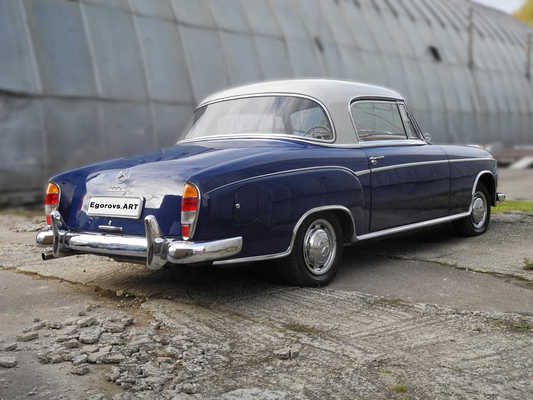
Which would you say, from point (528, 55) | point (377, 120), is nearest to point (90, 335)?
point (377, 120)

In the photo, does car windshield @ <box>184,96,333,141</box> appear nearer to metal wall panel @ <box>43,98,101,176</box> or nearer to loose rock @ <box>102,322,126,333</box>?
loose rock @ <box>102,322,126,333</box>

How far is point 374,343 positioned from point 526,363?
77 cm

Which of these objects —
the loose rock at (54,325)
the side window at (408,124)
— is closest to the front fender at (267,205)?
the loose rock at (54,325)

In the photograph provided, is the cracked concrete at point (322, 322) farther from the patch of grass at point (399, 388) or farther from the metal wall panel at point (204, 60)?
the metal wall panel at point (204, 60)

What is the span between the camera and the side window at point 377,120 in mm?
5422

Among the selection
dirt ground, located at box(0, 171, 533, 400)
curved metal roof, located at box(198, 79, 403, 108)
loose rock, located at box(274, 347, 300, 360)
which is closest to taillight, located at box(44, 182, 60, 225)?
dirt ground, located at box(0, 171, 533, 400)

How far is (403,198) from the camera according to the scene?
5.52 meters

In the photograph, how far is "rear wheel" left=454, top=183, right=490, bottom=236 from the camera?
6770 mm

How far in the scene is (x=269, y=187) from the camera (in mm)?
4293

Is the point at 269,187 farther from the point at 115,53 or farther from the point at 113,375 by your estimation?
the point at 115,53

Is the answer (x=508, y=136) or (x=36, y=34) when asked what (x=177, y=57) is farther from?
(x=508, y=136)

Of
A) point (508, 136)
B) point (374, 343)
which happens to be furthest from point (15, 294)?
point (508, 136)

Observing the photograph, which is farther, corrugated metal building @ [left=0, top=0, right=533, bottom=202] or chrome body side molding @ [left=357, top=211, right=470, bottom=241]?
corrugated metal building @ [left=0, top=0, right=533, bottom=202]

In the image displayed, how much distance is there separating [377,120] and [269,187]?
5.90ft
